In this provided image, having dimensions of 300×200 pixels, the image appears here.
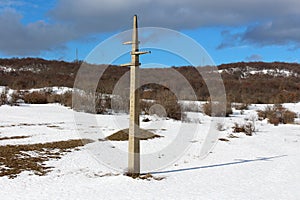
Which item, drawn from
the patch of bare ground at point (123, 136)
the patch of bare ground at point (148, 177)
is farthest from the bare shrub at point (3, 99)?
the patch of bare ground at point (148, 177)

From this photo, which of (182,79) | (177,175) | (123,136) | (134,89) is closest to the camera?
(134,89)

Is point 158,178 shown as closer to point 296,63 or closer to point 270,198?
point 270,198

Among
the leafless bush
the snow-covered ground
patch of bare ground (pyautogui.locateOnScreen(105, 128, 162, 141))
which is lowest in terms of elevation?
the snow-covered ground

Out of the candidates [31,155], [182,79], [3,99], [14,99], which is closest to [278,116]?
[182,79]

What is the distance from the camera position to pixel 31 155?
12.3 meters

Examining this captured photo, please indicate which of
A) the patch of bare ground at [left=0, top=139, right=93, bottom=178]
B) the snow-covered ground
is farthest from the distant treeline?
the patch of bare ground at [left=0, top=139, right=93, bottom=178]

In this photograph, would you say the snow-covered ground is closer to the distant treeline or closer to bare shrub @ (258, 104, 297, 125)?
bare shrub @ (258, 104, 297, 125)

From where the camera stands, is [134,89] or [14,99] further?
[14,99]

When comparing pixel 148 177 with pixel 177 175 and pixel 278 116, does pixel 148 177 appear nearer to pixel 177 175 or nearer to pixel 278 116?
pixel 177 175

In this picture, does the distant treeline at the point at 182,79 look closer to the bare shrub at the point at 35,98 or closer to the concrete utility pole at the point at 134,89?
the bare shrub at the point at 35,98

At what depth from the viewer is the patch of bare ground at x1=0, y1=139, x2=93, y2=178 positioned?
10.1m

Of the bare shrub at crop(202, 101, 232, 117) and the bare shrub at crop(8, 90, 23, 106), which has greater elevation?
the bare shrub at crop(8, 90, 23, 106)

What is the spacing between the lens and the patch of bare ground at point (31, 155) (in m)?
10.1

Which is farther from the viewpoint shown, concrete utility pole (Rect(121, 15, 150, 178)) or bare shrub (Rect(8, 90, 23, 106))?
bare shrub (Rect(8, 90, 23, 106))
